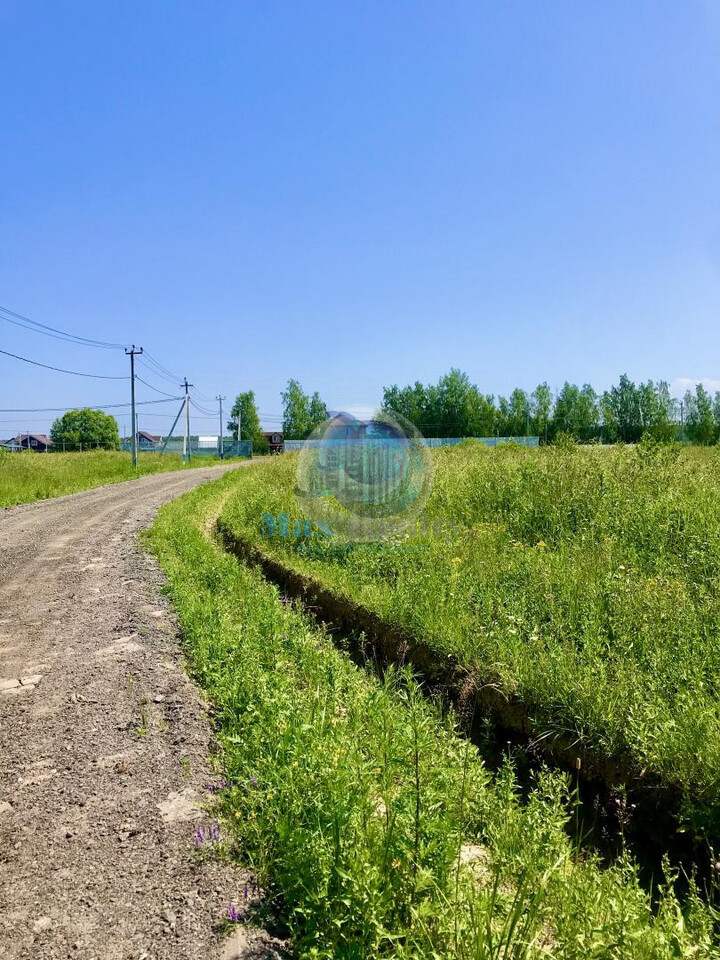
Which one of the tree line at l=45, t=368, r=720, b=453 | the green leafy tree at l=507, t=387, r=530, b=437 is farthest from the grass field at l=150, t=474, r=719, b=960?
the green leafy tree at l=507, t=387, r=530, b=437

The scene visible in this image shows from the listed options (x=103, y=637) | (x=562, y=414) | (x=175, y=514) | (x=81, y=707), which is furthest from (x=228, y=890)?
(x=562, y=414)

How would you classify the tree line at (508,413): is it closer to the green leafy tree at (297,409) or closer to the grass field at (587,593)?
the green leafy tree at (297,409)

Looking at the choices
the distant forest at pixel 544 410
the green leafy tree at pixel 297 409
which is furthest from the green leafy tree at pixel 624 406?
the green leafy tree at pixel 297 409

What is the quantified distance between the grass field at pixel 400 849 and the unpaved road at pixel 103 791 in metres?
0.24

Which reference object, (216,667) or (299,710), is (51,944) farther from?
(216,667)

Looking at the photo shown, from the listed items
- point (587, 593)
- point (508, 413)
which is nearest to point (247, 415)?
point (508, 413)

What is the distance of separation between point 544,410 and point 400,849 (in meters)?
73.0

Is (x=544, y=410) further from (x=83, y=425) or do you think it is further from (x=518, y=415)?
(x=83, y=425)

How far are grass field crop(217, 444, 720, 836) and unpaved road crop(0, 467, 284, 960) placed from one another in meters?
2.42

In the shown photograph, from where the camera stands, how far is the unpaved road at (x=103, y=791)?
2.19 metres

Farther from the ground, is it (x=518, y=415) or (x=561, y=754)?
(x=518, y=415)

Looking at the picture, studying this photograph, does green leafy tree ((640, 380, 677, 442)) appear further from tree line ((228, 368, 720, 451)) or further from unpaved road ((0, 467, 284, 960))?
unpaved road ((0, 467, 284, 960))

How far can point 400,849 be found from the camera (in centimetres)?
233

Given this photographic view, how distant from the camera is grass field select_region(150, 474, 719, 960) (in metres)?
2.09
